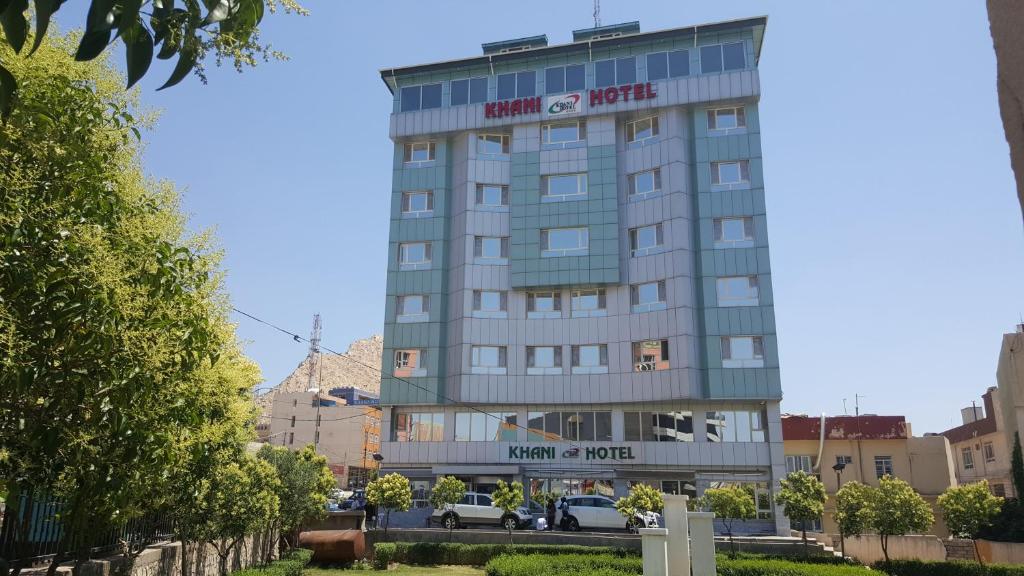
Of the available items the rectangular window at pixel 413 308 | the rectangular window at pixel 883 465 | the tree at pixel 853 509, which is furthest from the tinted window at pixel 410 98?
the rectangular window at pixel 883 465

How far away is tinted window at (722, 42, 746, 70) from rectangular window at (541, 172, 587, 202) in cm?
1016

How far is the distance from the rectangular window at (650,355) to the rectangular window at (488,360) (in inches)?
291

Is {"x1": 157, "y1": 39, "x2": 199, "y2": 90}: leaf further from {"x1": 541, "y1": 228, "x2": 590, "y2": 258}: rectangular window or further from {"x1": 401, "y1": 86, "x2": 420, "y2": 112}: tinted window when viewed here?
{"x1": 401, "y1": 86, "x2": 420, "y2": 112}: tinted window

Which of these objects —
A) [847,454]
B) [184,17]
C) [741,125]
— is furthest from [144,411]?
[847,454]

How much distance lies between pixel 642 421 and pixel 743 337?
699 cm

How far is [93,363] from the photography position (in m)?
6.92

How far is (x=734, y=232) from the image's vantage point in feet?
135

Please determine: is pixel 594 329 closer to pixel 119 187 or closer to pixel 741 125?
pixel 741 125

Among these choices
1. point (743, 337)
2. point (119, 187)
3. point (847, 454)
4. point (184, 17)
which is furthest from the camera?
point (847, 454)

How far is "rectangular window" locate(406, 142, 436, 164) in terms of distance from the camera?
4725 cm

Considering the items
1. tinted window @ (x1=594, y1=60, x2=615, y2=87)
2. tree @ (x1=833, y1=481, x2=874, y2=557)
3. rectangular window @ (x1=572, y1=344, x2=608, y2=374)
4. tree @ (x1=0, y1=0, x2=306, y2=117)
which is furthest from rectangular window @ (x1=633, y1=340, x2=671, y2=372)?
tree @ (x1=0, y1=0, x2=306, y2=117)

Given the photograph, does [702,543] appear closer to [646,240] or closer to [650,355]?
[650,355]

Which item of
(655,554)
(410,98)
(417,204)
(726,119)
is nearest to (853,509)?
(655,554)

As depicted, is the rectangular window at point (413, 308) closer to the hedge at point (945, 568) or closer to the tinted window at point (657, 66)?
the tinted window at point (657, 66)
